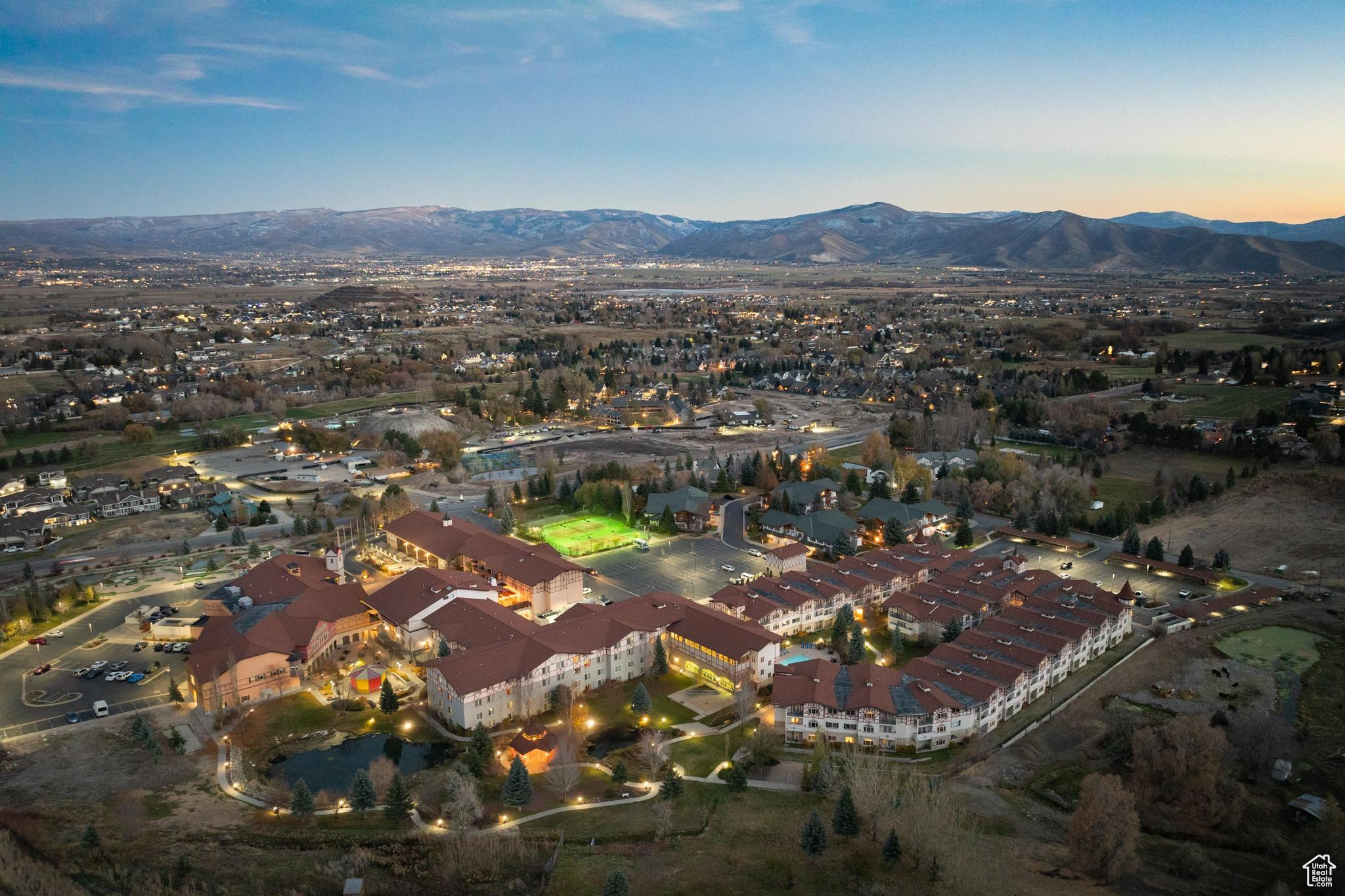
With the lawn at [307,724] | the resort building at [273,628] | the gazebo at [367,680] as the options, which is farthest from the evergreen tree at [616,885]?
the resort building at [273,628]

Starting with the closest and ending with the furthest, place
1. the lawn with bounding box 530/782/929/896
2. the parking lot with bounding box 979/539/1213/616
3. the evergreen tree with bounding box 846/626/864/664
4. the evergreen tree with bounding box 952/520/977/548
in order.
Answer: the lawn with bounding box 530/782/929/896, the evergreen tree with bounding box 846/626/864/664, the parking lot with bounding box 979/539/1213/616, the evergreen tree with bounding box 952/520/977/548

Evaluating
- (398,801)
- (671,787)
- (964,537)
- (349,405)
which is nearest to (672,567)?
(964,537)

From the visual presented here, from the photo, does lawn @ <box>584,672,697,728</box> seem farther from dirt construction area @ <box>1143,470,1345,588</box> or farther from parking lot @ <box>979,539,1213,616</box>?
dirt construction area @ <box>1143,470,1345,588</box>

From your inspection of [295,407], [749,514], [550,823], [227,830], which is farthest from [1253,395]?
[295,407]

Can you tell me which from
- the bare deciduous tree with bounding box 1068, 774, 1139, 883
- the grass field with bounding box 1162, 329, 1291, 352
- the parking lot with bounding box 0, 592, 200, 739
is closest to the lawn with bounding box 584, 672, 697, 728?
the bare deciduous tree with bounding box 1068, 774, 1139, 883

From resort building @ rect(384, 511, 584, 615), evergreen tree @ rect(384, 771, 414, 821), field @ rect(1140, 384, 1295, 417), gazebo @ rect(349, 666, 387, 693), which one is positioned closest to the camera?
evergreen tree @ rect(384, 771, 414, 821)

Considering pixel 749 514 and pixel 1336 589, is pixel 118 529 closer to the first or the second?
pixel 749 514
